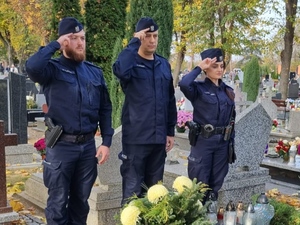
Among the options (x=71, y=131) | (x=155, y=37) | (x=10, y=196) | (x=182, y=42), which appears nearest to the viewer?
(x=71, y=131)

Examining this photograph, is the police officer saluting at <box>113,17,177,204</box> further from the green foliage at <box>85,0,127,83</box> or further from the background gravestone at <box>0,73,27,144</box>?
the green foliage at <box>85,0,127,83</box>

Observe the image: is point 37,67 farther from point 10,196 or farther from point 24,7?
point 24,7

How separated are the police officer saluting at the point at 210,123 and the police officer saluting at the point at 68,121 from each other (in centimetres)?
107

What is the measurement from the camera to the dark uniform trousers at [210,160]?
4402 mm

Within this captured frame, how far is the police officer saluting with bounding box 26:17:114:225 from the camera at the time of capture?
369 cm

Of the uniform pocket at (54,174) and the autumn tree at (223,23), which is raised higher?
the autumn tree at (223,23)

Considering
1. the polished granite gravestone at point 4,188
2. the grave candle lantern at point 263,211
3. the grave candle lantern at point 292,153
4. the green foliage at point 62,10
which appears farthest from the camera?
the green foliage at point 62,10

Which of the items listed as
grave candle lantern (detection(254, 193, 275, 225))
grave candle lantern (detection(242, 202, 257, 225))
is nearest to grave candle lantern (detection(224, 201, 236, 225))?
grave candle lantern (detection(242, 202, 257, 225))

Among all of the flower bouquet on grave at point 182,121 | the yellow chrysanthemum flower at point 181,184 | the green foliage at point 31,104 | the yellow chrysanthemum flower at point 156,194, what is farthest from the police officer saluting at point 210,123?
the green foliage at point 31,104

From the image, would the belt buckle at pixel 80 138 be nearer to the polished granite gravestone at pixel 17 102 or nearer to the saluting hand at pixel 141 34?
the saluting hand at pixel 141 34

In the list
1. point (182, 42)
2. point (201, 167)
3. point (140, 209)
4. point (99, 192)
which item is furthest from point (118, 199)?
point (182, 42)

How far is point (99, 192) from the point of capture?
476 cm

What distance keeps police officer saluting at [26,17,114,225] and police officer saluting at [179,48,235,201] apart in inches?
42.0

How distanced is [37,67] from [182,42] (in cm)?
2216
